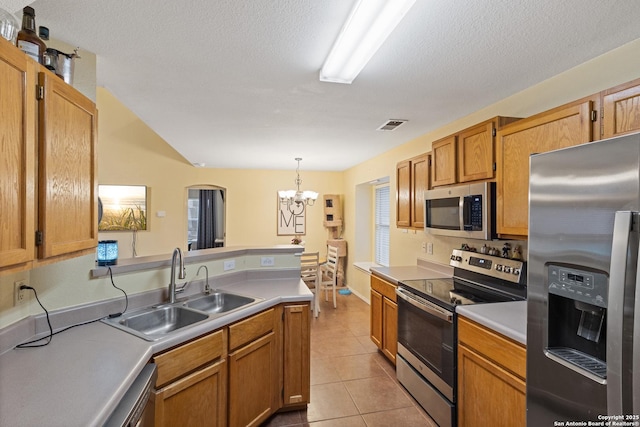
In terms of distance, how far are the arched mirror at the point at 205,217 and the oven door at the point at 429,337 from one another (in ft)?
17.5

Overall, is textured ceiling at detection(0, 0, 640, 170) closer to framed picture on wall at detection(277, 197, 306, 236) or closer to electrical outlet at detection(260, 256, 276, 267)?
electrical outlet at detection(260, 256, 276, 267)

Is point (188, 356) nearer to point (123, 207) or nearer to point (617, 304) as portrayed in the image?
point (617, 304)

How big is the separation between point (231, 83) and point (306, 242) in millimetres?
4517

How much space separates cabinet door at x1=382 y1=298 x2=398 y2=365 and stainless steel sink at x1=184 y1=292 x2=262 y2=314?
4.61 ft

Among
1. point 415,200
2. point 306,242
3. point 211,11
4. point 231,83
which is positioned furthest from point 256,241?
point 211,11

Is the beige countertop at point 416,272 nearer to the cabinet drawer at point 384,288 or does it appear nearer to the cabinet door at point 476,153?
the cabinet drawer at point 384,288

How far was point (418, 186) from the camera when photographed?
307cm

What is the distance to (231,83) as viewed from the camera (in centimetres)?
214

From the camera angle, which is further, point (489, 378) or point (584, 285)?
point (489, 378)

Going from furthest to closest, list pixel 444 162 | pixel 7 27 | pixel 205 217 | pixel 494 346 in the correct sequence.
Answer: pixel 205 217, pixel 444 162, pixel 494 346, pixel 7 27

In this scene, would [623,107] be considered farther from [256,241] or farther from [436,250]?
[256,241]

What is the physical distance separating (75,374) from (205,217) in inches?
247

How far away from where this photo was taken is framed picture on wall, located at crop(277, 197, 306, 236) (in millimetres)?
6258

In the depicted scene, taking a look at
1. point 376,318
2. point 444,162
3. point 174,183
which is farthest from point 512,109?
point 174,183
